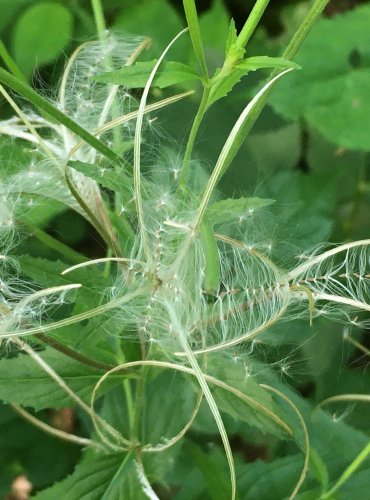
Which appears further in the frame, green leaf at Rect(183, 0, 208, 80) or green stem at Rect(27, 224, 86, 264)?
green stem at Rect(27, 224, 86, 264)

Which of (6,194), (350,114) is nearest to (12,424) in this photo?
(6,194)

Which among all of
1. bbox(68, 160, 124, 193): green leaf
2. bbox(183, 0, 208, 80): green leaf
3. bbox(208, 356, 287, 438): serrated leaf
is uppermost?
bbox(183, 0, 208, 80): green leaf

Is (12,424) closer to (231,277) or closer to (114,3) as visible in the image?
(231,277)

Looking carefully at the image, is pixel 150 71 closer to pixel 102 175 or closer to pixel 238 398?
pixel 102 175

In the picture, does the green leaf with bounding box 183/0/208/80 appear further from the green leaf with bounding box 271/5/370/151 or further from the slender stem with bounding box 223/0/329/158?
the green leaf with bounding box 271/5/370/151

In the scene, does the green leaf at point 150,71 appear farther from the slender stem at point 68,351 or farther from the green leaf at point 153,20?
the green leaf at point 153,20

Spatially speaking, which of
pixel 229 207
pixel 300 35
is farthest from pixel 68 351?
pixel 300 35

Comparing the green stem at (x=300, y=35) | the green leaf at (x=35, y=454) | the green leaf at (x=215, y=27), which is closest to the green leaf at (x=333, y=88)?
the green leaf at (x=215, y=27)

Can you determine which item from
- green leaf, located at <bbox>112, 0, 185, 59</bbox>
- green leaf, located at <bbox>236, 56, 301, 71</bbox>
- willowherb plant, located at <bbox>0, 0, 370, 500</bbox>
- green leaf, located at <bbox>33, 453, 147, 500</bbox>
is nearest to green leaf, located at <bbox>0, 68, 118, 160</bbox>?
willowherb plant, located at <bbox>0, 0, 370, 500</bbox>
